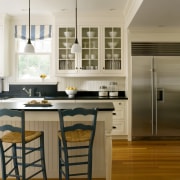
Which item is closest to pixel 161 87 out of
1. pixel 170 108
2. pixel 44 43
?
pixel 170 108

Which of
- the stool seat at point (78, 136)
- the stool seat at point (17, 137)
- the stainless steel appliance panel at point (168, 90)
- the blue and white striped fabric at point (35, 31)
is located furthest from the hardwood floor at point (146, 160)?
the blue and white striped fabric at point (35, 31)

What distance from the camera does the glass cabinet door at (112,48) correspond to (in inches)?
217

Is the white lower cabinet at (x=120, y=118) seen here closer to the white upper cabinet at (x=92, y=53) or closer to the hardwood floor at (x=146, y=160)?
the hardwood floor at (x=146, y=160)

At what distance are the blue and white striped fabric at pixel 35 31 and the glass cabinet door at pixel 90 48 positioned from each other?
0.88 metres

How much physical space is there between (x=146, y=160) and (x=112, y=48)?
8.49 feet

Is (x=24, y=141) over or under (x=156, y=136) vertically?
over

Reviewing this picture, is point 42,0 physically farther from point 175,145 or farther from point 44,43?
point 175,145

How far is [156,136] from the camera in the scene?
17.3 feet

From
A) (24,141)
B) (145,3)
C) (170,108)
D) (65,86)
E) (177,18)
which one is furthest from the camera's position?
(65,86)

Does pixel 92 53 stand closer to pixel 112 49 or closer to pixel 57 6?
pixel 112 49

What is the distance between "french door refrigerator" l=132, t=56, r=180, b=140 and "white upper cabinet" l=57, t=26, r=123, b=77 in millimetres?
522

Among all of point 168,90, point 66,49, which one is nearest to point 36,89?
point 66,49

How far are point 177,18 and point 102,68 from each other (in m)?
1.84

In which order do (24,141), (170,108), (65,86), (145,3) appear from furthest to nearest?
1. (65,86)
2. (170,108)
3. (145,3)
4. (24,141)
